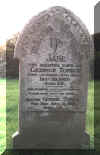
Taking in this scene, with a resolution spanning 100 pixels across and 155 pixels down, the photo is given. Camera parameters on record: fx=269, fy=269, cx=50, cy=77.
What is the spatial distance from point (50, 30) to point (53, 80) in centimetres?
74

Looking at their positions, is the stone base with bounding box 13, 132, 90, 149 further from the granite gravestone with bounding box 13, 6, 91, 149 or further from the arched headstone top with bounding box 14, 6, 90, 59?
the arched headstone top with bounding box 14, 6, 90, 59

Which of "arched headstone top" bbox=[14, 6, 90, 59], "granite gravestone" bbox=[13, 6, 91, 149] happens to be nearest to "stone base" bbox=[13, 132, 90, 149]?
"granite gravestone" bbox=[13, 6, 91, 149]

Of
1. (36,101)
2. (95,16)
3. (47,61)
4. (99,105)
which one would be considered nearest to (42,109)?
(36,101)

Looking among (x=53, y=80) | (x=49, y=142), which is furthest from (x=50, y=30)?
(x=49, y=142)

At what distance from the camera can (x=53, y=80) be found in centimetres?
406

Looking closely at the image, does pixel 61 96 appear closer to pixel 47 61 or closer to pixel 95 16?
pixel 47 61

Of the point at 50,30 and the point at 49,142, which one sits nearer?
the point at 50,30

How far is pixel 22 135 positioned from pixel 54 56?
1292 millimetres

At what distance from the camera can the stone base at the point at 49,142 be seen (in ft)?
13.5

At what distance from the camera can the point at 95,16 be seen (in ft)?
35.8

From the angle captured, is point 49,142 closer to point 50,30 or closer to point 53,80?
point 53,80

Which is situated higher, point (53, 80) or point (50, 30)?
point (50, 30)

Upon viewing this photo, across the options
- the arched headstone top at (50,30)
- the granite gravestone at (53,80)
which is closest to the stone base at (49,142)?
the granite gravestone at (53,80)

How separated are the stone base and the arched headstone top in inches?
49.4
